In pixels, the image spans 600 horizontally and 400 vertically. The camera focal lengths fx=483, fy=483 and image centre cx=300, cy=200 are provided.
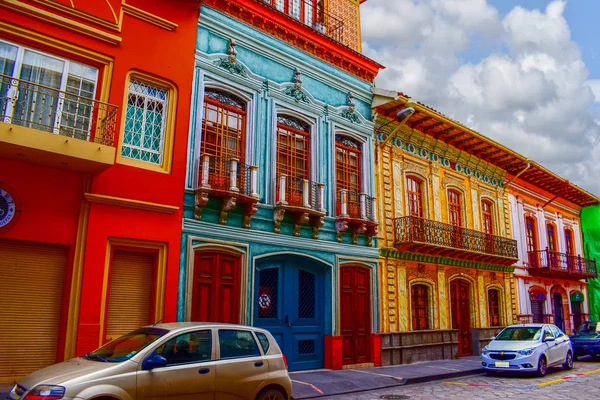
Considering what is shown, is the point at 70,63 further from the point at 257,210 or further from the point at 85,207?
the point at 257,210

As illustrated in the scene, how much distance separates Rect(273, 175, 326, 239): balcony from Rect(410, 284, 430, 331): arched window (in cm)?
524

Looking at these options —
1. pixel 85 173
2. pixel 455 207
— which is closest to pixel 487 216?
pixel 455 207

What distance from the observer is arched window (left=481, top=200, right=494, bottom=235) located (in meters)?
21.5

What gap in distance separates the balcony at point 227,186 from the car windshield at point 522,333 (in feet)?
29.4

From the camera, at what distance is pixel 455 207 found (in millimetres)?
20125

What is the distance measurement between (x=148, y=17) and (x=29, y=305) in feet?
22.5

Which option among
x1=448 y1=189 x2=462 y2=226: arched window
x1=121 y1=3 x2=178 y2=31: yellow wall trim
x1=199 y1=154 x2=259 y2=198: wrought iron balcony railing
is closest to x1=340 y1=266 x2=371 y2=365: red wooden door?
x1=199 y1=154 x2=259 y2=198: wrought iron balcony railing

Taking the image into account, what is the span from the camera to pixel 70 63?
10.2 m

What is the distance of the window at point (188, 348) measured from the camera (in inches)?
265

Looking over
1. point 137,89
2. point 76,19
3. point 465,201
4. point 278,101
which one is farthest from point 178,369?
point 465,201

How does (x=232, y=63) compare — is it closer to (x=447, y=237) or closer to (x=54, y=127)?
(x=54, y=127)

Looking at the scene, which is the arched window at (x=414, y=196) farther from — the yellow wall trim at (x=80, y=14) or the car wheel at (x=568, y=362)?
the yellow wall trim at (x=80, y=14)

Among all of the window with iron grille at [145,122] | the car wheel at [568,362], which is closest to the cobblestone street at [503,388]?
the car wheel at [568,362]

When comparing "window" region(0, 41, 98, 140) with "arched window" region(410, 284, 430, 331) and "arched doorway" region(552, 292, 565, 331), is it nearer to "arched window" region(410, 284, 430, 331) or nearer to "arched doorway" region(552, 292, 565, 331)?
"arched window" region(410, 284, 430, 331)
